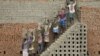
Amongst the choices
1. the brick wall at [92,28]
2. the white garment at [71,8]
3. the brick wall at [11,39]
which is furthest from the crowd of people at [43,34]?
the brick wall at [11,39]

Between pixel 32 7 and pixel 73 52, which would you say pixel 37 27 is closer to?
pixel 32 7

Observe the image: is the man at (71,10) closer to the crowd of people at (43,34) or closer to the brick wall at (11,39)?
the crowd of people at (43,34)

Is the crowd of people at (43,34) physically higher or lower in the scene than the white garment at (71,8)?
lower

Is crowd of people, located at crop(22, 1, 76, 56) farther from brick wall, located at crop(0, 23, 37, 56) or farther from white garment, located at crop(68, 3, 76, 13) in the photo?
brick wall, located at crop(0, 23, 37, 56)

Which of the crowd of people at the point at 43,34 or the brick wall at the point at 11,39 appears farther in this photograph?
the brick wall at the point at 11,39

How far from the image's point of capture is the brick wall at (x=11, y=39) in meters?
19.6

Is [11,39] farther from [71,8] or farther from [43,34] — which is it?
[71,8]

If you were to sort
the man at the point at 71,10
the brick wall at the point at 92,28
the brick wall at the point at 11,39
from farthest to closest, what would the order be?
the brick wall at the point at 11,39, the brick wall at the point at 92,28, the man at the point at 71,10

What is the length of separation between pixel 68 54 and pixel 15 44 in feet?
10.7

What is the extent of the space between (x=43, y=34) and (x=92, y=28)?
7.30 ft

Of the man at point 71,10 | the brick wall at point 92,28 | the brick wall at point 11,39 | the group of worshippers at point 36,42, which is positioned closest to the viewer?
the group of worshippers at point 36,42

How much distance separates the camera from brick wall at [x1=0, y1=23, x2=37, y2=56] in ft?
64.3

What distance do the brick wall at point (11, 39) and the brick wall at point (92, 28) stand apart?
3.14 m

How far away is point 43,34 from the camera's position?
60.0 feet
